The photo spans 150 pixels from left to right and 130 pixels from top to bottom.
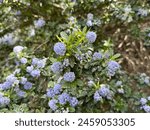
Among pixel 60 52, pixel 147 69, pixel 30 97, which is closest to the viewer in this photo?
pixel 60 52

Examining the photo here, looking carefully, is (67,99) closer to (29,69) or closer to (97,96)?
(97,96)

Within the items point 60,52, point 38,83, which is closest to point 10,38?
point 38,83

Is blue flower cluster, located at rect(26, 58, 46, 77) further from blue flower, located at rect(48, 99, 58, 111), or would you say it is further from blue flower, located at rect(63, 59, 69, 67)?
blue flower, located at rect(63, 59, 69, 67)

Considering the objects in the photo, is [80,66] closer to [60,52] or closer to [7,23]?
[60,52]

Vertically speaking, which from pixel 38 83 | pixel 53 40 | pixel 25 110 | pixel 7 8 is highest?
pixel 7 8

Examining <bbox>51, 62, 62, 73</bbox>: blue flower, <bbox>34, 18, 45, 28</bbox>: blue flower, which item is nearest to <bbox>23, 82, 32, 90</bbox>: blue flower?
<bbox>51, 62, 62, 73</bbox>: blue flower

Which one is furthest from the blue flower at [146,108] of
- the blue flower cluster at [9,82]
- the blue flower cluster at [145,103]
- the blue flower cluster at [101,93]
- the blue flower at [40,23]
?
the blue flower at [40,23]

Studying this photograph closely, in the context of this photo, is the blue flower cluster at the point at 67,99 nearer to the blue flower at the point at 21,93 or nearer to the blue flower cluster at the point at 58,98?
the blue flower cluster at the point at 58,98

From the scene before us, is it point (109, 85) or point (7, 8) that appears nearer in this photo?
point (109, 85)

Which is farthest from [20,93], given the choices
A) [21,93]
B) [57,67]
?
[57,67]
